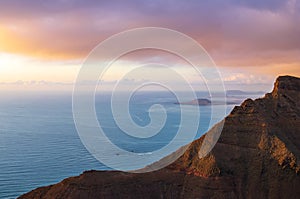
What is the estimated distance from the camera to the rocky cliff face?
39.8 metres

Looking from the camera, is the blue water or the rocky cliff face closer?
the rocky cliff face

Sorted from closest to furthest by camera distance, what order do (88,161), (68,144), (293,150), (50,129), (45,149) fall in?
(293,150)
(88,161)
(45,149)
(68,144)
(50,129)

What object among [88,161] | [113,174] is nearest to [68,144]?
[88,161]

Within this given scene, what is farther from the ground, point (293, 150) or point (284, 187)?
point (293, 150)

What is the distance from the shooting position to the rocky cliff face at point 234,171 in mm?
39750

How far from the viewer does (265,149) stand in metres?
44.6

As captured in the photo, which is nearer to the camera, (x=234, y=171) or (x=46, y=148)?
(x=234, y=171)

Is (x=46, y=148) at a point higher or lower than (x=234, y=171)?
lower

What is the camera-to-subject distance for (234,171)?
4378 cm

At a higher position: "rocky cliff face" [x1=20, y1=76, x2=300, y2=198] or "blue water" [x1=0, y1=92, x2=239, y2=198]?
"rocky cliff face" [x1=20, y1=76, x2=300, y2=198]

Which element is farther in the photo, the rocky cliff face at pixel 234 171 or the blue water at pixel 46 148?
the blue water at pixel 46 148

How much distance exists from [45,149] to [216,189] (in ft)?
214

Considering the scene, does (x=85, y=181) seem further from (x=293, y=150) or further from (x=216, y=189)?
(x=293, y=150)

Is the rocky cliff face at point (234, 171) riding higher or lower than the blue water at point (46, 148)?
higher
